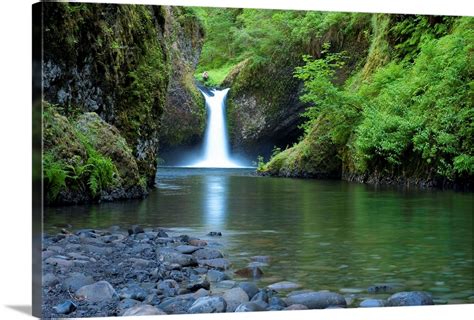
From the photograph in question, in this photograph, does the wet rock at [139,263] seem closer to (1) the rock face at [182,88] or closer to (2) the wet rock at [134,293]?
(2) the wet rock at [134,293]

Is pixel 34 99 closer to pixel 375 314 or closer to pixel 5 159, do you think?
pixel 5 159

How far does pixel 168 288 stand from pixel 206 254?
2.74 ft

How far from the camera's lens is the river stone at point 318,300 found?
4102 millimetres

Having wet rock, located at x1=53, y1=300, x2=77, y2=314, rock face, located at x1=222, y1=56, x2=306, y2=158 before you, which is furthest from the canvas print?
rock face, located at x1=222, y1=56, x2=306, y2=158

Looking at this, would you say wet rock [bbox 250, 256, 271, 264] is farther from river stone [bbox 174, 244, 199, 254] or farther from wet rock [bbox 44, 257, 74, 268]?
wet rock [bbox 44, 257, 74, 268]

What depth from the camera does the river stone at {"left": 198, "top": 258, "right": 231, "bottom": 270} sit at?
15.8 feet

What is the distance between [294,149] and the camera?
17625 mm

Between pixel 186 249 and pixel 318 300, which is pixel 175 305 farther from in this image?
pixel 186 249

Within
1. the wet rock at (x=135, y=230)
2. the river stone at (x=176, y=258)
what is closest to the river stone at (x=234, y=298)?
the river stone at (x=176, y=258)

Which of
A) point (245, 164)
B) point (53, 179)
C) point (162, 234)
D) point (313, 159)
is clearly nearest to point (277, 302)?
point (162, 234)

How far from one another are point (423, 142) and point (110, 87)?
16.0 ft

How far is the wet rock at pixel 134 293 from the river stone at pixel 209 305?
Result: 11.5 inches

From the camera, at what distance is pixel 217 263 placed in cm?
484

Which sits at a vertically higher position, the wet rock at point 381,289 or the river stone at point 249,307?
the wet rock at point 381,289
